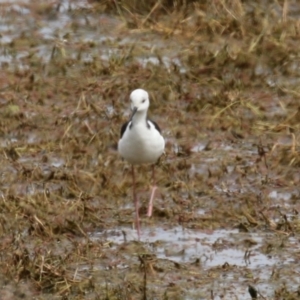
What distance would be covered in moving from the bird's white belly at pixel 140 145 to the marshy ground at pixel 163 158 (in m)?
0.37

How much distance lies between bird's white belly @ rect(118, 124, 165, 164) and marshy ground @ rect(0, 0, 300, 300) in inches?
14.6

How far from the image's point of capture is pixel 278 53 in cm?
1235

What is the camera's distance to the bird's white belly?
9367 millimetres

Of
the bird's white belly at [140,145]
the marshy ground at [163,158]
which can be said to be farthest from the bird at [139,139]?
the marshy ground at [163,158]

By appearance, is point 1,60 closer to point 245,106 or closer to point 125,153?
point 245,106

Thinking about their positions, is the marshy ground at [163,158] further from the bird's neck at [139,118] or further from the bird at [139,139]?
the bird's neck at [139,118]

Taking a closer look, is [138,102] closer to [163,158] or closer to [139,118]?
[139,118]

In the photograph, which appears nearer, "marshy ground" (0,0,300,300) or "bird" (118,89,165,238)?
"marshy ground" (0,0,300,300)

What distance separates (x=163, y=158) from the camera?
34.1 feet

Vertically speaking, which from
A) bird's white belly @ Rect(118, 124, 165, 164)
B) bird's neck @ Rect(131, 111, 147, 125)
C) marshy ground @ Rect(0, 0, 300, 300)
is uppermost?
bird's neck @ Rect(131, 111, 147, 125)

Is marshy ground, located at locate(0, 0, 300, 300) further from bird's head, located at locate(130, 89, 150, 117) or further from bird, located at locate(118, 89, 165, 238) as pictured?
bird's head, located at locate(130, 89, 150, 117)

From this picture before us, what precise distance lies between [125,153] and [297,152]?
153cm

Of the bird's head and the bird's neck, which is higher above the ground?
the bird's head

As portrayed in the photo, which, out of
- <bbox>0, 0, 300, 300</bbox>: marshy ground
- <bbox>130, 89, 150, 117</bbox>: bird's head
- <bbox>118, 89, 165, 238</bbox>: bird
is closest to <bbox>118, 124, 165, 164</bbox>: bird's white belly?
<bbox>118, 89, 165, 238</bbox>: bird
